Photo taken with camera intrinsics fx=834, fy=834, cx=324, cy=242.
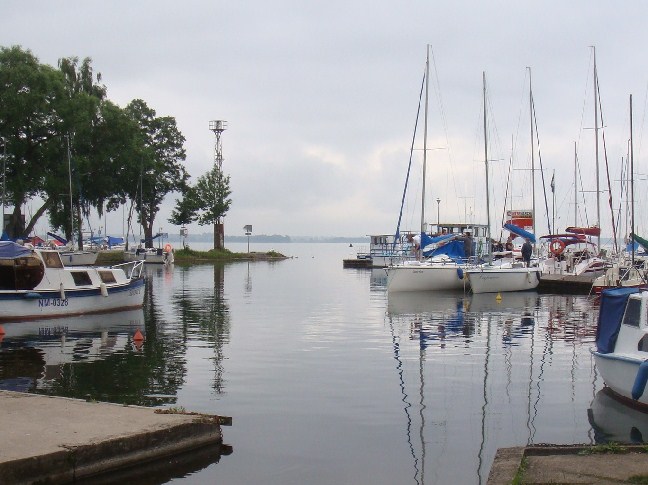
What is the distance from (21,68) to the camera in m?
63.2

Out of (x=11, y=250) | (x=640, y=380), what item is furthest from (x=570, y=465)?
(x=11, y=250)

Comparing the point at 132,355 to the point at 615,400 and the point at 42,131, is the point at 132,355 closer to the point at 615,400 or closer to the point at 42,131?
the point at 615,400

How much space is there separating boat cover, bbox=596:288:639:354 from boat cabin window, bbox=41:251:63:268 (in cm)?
2016

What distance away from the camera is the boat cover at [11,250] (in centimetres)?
2788

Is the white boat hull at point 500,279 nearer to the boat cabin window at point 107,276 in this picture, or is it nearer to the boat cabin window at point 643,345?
the boat cabin window at point 107,276

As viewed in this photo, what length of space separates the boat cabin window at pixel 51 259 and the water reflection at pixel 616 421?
66.4ft

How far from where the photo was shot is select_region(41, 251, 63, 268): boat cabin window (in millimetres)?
29750

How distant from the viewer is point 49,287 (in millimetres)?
29750

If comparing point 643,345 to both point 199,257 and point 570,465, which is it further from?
point 199,257

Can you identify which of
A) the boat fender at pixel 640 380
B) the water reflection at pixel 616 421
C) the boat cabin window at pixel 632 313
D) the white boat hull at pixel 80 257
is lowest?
the water reflection at pixel 616 421

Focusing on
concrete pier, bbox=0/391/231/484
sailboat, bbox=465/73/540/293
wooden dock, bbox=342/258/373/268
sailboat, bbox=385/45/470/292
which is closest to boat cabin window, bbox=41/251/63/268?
concrete pier, bbox=0/391/231/484

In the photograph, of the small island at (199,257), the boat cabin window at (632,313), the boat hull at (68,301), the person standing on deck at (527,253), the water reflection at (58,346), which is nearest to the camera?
the boat cabin window at (632,313)

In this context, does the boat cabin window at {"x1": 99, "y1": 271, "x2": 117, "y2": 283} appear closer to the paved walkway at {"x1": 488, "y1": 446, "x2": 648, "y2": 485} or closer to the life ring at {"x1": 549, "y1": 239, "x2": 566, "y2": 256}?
the paved walkway at {"x1": 488, "y1": 446, "x2": 648, "y2": 485}

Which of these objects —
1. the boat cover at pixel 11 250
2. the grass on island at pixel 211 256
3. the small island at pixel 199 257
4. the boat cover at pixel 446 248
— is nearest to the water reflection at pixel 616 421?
the boat cover at pixel 11 250
